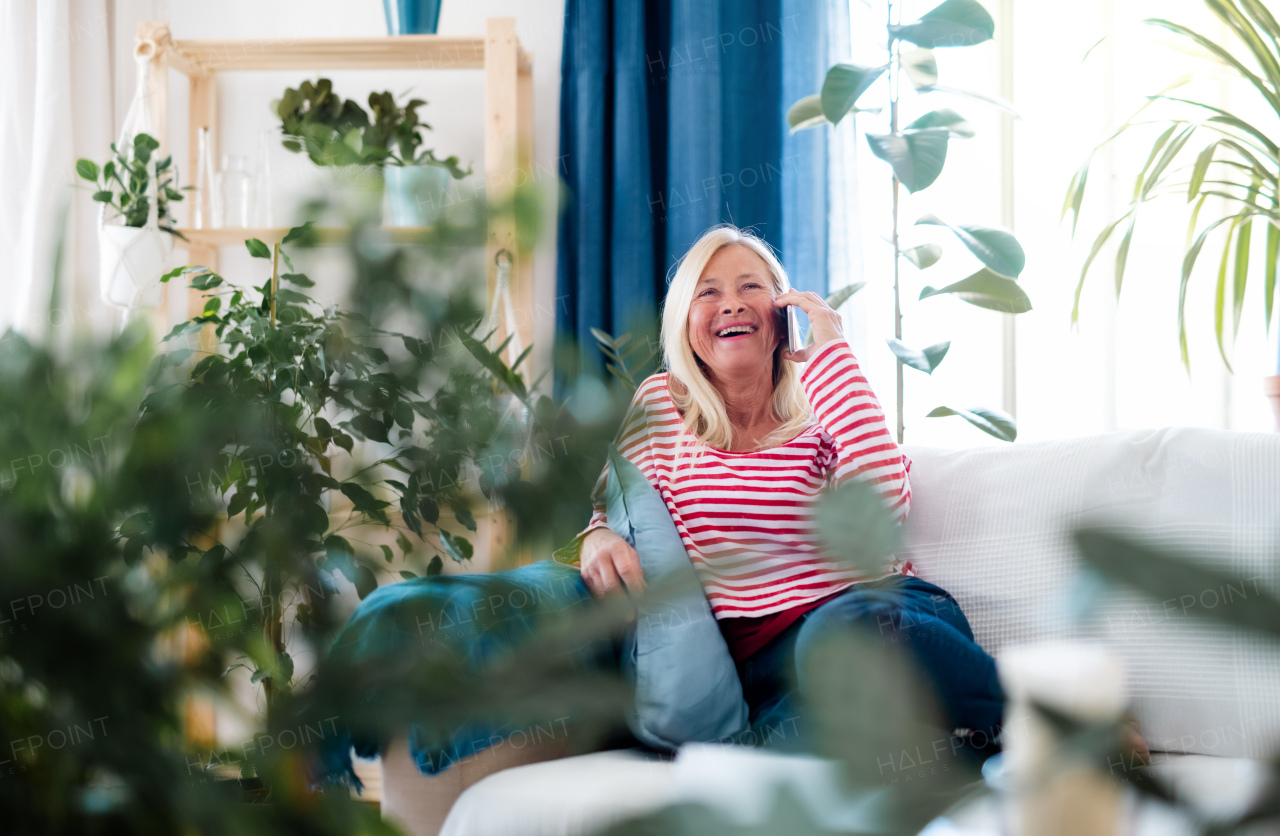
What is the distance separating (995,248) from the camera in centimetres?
193

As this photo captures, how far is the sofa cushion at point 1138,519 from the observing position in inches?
46.6

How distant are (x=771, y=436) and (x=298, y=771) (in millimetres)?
Answer: 1514

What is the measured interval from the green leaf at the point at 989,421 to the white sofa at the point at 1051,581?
1.22 ft

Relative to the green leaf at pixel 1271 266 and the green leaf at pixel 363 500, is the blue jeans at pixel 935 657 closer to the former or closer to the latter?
the green leaf at pixel 363 500

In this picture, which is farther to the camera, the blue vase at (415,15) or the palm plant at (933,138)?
the blue vase at (415,15)

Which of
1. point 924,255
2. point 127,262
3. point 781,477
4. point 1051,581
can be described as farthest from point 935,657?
point 127,262

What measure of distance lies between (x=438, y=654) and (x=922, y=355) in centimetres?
185

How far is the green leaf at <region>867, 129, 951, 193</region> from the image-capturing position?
1.86 meters

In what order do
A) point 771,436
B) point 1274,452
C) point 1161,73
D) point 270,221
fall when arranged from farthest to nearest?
point 1161,73, point 270,221, point 771,436, point 1274,452

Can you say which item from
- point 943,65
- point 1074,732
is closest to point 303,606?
point 1074,732

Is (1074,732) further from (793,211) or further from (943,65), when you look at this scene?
(943,65)

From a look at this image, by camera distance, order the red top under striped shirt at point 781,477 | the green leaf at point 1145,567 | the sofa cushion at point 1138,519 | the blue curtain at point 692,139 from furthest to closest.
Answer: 1. the blue curtain at point 692,139
2. the red top under striped shirt at point 781,477
3. the sofa cushion at point 1138,519
4. the green leaf at point 1145,567

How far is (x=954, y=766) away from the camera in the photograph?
0.40 feet

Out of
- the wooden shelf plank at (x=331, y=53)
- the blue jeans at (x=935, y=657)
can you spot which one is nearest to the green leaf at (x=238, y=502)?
the blue jeans at (x=935, y=657)
